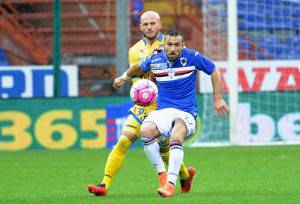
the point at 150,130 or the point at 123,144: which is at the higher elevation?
the point at 150,130

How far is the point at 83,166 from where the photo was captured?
1355 cm

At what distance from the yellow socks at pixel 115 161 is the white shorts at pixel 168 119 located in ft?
1.58

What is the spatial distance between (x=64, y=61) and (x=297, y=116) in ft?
15.1

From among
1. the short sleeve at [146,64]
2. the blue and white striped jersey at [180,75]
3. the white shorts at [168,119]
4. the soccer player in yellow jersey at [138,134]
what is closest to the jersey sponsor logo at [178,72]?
the blue and white striped jersey at [180,75]

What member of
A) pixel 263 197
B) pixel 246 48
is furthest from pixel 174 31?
pixel 246 48

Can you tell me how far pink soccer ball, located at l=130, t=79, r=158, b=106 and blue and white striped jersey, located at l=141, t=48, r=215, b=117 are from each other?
0.35 ft

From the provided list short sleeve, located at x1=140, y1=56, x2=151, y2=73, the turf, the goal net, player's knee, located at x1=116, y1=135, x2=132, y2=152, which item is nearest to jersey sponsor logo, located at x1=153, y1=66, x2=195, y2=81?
short sleeve, located at x1=140, y1=56, x2=151, y2=73

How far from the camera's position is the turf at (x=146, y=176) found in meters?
9.12

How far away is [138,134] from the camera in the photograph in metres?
9.89

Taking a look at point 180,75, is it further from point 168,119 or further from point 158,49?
point 168,119

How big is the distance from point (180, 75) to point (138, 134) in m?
0.82

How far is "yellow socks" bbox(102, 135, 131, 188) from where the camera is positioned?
9609mm

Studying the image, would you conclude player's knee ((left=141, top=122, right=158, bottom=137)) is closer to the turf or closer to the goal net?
the turf

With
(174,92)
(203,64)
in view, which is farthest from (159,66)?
(203,64)
